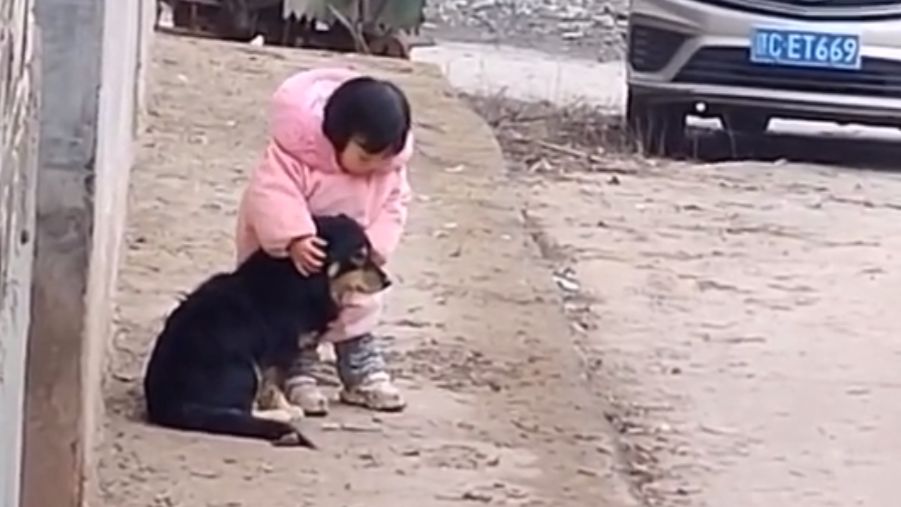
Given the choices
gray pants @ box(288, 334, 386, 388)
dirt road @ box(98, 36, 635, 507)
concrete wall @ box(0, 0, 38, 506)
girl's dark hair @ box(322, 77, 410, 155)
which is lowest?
dirt road @ box(98, 36, 635, 507)

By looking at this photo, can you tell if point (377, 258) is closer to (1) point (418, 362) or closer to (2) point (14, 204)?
(1) point (418, 362)

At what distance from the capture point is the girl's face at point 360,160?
14.9 ft

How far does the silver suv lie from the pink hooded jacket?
20.0 feet

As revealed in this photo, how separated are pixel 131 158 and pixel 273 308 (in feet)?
8.04

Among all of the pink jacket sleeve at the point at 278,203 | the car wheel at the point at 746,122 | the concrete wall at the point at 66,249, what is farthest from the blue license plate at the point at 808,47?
the concrete wall at the point at 66,249

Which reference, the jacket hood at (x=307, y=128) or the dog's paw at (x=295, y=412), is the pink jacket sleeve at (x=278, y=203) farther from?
the dog's paw at (x=295, y=412)

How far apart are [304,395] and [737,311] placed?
2449 mm

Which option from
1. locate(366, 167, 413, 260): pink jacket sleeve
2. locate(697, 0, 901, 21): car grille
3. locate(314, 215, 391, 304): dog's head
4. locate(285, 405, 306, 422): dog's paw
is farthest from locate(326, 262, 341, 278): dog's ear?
locate(697, 0, 901, 21): car grille

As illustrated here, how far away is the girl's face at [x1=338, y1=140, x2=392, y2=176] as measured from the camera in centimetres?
453

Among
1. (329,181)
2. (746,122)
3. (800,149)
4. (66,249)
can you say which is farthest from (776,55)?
(66,249)

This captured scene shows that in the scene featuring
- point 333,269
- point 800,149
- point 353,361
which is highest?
point 333,269

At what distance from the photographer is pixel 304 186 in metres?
4.61

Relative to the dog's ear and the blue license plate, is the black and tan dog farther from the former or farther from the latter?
the blue license plate

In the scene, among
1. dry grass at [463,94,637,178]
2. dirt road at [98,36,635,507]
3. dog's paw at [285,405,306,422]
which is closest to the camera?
dirt road at [98,36,635,507]
